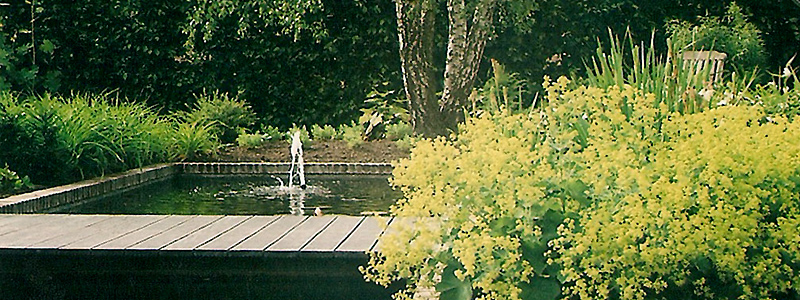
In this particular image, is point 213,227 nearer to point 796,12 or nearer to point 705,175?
point 705,175

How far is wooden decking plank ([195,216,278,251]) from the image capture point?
10.9 feet

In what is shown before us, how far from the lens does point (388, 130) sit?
865 centimetres

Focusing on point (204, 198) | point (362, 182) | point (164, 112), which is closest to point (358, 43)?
point (164, 112)

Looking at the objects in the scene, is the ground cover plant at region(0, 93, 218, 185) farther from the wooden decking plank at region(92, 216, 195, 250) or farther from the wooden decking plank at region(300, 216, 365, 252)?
the wooden decking plank at region(300, 216, 365, 252)

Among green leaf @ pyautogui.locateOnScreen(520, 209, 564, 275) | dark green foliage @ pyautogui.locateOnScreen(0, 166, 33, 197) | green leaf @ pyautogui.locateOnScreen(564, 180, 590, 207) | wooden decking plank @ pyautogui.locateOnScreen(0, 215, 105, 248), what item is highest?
green leaf @ pyautogui.locateOnScreen(564, 180, 590, 207)

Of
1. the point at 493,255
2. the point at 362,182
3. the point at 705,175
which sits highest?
the point at 705,175

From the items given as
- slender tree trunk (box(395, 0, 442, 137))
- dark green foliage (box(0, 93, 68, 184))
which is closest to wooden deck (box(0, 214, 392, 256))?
dark green foliage (box(0, 93, 68, 184))

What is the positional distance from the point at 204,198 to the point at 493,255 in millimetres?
3852

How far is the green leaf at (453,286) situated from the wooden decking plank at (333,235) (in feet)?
2.07

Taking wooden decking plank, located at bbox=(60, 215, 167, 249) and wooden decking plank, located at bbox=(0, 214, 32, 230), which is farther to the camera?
wooden decking plank, located at bbox=(0, 214, 32, 230)

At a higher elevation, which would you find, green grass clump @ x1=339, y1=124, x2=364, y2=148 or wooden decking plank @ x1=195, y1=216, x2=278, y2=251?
wooden decking plank @ x1=195, y1=216, x2=278, y2=251

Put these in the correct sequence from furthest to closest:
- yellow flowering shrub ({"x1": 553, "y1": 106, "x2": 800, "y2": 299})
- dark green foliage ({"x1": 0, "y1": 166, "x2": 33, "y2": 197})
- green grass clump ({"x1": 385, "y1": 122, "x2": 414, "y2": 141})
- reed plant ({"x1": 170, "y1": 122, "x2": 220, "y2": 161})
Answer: green grass clump ({"x1": 385, "y1": 122, "x2": 414, "y2": 141}) → reed plant ({"x1": 170, "y1": 122, "x2": 220, "y2": 161}) → dark green foliage ({"x1": 0, "y1": 166, "x2": 33, "y2": 197}) → yellow flowering shrub ({"x1": 553, "y1": 106, "x2": 800, "y2": 299})

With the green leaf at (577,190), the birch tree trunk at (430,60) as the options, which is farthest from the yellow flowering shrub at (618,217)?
the birch tree trunk at (430,60)

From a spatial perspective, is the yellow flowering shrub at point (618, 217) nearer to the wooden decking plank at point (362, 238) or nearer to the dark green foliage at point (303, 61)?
the wooden decking plank at point (362, 238)
